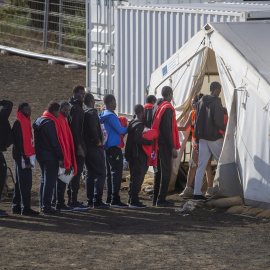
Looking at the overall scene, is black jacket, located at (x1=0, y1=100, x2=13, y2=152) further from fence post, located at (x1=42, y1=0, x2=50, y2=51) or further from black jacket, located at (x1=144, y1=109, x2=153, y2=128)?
fence post, located at (x1=42, y1=0, x2=50, y2=51)

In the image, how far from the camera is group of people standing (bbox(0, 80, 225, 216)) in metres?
9.78

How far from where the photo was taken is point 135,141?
10.3 metres

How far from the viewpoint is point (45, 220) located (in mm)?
9766

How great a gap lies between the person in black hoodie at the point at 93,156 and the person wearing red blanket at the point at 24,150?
2.69 feet

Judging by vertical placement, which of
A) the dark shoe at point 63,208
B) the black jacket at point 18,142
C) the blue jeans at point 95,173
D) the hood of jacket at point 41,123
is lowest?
the dark shoe at point 63,208

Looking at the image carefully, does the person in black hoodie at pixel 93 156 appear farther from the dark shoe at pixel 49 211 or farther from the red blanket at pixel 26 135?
the red blanket at pixel 26 135

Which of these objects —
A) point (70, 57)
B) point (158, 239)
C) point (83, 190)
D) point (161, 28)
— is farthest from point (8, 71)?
point (158, 239)

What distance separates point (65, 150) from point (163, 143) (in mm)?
1395

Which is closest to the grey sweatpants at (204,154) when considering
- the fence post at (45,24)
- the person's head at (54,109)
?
the person's head at (54,109)

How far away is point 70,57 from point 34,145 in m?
15.3

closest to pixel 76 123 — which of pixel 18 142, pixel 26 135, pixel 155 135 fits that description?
pixel 26 135

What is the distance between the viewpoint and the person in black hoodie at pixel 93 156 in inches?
400

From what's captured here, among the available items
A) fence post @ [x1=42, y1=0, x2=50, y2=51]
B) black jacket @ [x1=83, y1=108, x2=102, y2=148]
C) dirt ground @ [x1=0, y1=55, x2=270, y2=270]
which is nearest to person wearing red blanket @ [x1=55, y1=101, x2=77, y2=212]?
dirt ground @ [x1=0, y1=55, x2=270, y2=270]

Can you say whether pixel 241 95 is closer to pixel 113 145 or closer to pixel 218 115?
pixel 218 115
